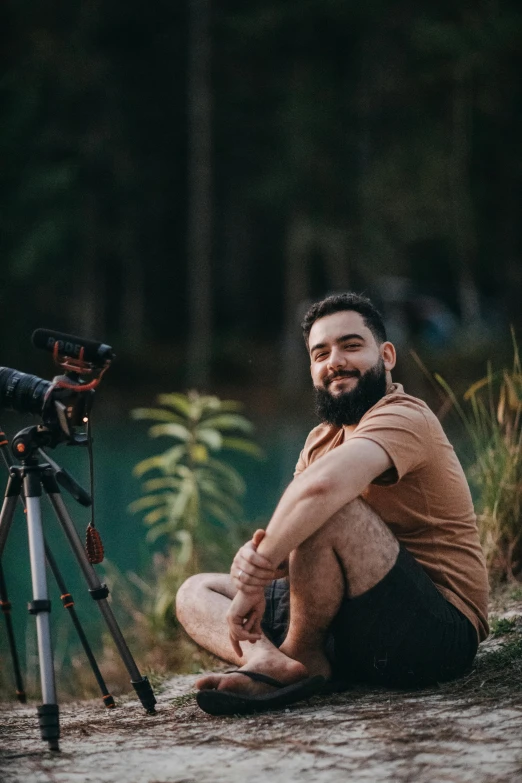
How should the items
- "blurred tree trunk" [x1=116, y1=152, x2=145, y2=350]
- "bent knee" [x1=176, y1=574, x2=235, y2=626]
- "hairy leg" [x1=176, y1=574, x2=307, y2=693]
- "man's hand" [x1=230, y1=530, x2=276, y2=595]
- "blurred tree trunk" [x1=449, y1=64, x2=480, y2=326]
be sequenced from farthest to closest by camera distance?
"blurred tree trunk" [x1=116, y1=152, x2=145, y2=350] < "blurred tree trunk" [x1=449, y1=64, x2=480, y2=326] < "bent knee" [x1=176, y1=574, x2=235, y2=626] < "hairy leg" [x1=176, y1=574, x2=307, y2=693] < "man's hand" [x1=230, y1=530, x2=276, y2=595]

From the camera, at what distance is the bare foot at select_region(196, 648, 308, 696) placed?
2.51 metres

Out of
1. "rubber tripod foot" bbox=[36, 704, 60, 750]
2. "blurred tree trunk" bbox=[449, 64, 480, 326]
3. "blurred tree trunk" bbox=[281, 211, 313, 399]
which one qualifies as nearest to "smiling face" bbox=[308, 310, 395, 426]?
"rubber tripod foot" bbox=[36, 704, 60, 750]

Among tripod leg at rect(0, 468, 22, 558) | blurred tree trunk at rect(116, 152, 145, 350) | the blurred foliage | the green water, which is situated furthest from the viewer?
blurred tree trunk at rect(116, 152, 145, 350)

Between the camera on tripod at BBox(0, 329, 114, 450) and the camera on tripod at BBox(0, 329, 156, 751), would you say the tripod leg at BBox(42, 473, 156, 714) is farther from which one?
the camera on tripod at BBox(0, 329, 114, 450)

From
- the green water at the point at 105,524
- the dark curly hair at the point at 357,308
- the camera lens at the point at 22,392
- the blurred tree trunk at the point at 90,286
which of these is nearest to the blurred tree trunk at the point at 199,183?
the blurred tree trunk at the point at 90,286

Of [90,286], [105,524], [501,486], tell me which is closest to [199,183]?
[90,286]

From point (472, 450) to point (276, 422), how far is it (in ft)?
44.8

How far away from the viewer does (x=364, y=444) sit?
7.87 ft

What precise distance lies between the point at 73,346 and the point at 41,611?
63cm

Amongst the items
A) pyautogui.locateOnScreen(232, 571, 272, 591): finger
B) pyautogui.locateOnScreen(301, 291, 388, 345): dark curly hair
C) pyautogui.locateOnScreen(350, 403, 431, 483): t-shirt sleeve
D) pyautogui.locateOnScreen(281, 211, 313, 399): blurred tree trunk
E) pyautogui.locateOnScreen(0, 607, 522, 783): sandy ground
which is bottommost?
pyautogui.locateOnScreen(0, 607, 522, 783): sandy ground

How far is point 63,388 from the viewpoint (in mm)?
2543

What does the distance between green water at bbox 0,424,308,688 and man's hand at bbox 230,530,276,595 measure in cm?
96

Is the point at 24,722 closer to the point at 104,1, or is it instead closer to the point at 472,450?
the point at 472,450

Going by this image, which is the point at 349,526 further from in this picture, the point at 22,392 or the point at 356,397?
the point at 22,392
